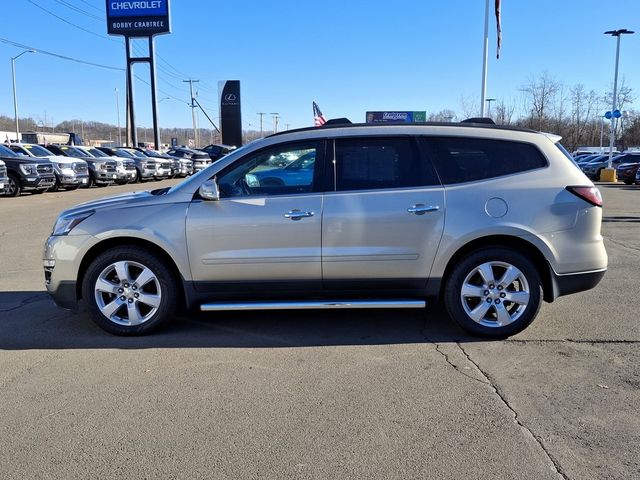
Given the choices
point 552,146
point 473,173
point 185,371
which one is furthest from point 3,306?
point 552,146

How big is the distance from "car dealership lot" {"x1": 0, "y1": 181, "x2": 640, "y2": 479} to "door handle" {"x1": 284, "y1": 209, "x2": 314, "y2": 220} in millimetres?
1086

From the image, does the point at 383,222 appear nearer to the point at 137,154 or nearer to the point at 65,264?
the point at 65,264

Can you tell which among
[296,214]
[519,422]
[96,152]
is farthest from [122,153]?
[519,422]

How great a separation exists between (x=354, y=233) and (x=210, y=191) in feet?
4.20

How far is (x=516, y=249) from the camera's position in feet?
15.6

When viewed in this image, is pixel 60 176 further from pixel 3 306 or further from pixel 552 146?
pixel 552 146

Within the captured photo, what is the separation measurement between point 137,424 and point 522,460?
2233 millimetres

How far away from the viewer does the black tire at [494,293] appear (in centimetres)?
469

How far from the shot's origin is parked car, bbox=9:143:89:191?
20.8 metres

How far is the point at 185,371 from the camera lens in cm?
413

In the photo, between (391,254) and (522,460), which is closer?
(522,460)

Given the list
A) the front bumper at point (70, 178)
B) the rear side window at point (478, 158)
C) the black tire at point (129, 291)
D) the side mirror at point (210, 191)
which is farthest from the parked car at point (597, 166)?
the black tire at point (129, 291)

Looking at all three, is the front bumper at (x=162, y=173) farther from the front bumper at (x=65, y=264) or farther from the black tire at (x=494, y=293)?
the black tire at (x=494, y=293)

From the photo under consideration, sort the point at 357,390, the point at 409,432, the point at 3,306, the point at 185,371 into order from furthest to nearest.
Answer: the point at 3,306, the point at 185,371, the point at 357,390, the point at 409,432
